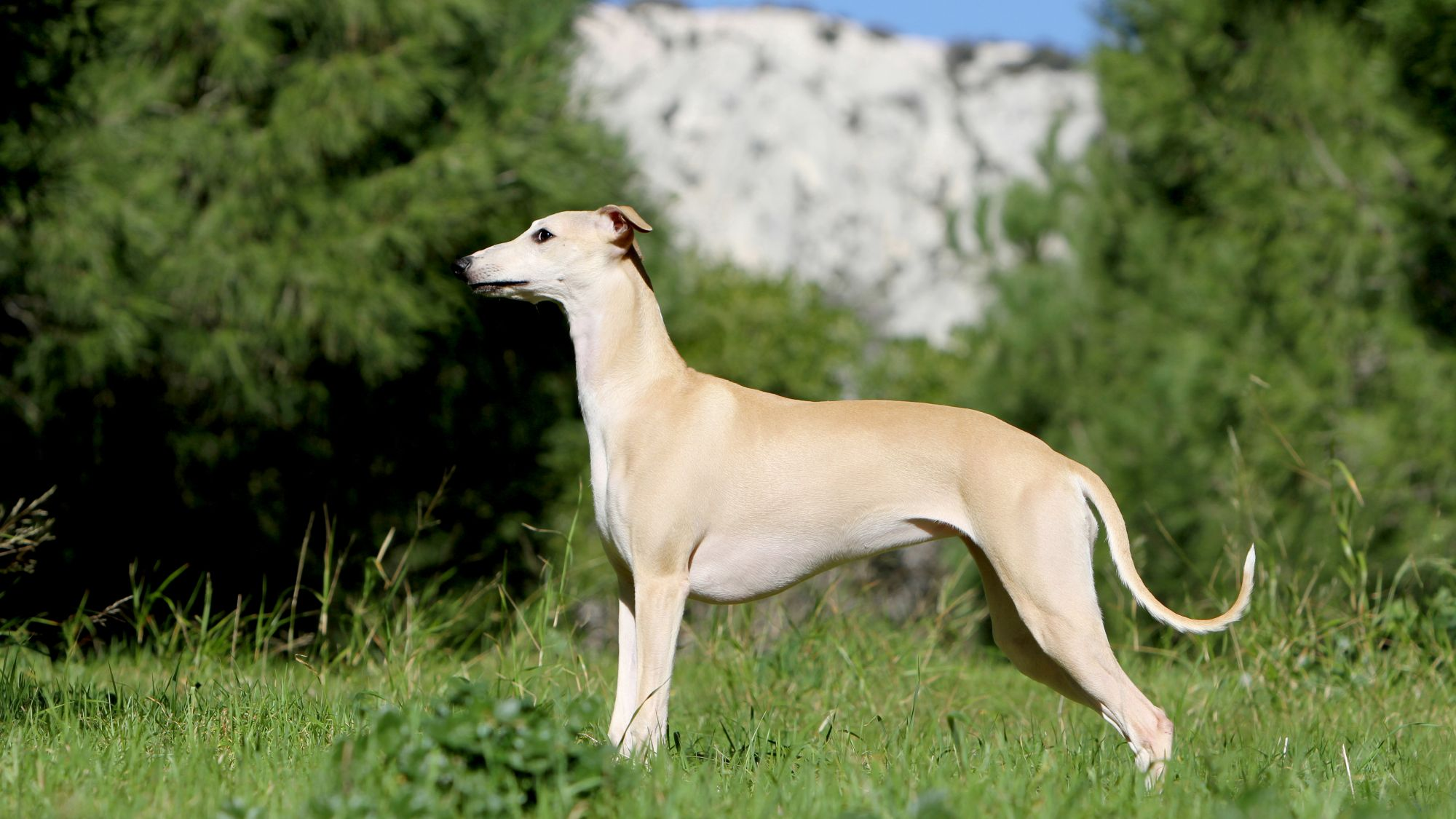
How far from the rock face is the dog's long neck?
Answer: 3432cm

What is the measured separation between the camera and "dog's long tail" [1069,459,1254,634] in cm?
360

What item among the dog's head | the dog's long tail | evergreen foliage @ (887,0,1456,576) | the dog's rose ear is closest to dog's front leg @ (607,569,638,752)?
the dog's head

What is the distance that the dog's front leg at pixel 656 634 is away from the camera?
146 inches

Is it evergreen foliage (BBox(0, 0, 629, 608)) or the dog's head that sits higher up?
the dog's head

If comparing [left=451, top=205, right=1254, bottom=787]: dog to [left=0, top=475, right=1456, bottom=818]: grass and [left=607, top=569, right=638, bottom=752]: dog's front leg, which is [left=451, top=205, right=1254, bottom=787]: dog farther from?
[left=0, top=475, right=1456, bottom=818]: grass

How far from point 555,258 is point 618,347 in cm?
37

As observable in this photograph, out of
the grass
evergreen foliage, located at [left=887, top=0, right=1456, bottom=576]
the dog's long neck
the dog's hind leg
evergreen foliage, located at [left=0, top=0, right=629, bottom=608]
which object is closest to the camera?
the grass

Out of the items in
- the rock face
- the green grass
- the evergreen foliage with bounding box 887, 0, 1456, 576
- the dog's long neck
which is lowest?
the rock face

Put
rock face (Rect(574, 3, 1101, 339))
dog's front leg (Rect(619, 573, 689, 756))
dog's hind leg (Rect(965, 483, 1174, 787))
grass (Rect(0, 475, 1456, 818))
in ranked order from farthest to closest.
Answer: rock face (Rect(574, 3, 1101, 339)), dog's front leg (Rect(619, 573, 689, 756)), dog's hind leg (Rect(965, 483, 1174, 787)), grass (Rect(0, 475, 1456, 818))

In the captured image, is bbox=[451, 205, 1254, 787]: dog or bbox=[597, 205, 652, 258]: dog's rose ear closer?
bbox=[451, 205, 1254, 787]: dog

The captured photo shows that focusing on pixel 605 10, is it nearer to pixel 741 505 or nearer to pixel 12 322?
pixel 12 322

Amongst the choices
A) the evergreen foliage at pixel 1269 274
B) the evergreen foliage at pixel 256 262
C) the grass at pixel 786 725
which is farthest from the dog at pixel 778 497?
the evergreen foliage at pixel 1269 274

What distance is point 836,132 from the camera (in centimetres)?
4456

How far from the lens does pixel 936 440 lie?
3.77m
